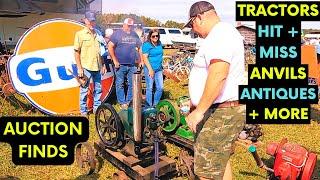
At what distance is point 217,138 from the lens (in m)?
2.95

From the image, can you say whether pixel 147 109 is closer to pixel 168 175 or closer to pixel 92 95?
pixel 168 175

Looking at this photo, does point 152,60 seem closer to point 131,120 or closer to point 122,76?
point 122,76

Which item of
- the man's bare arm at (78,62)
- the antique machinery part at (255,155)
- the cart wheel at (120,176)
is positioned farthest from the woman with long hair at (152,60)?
the antique machinery part at (255,155)

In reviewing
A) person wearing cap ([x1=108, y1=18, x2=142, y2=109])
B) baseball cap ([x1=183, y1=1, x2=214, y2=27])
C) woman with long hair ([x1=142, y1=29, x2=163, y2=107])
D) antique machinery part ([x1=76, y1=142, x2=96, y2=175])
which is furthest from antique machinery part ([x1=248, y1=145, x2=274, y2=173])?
person wearing cap ([x1=108, y1=18, x2=142, y2=109])

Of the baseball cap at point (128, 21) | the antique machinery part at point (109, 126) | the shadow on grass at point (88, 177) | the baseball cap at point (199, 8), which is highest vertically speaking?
the baseball cap at point (128, 21)

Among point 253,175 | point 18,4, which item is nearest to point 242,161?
point 253,175

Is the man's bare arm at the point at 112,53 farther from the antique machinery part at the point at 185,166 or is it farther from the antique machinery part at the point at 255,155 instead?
the antique machinery part at the point at 255,155

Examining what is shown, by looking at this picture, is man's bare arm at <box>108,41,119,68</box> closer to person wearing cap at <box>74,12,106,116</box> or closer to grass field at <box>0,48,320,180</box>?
person wearing cap at <box>74,12,106,116</box>

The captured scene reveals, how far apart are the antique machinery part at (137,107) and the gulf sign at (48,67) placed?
128 inches

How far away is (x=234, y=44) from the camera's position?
2.77m

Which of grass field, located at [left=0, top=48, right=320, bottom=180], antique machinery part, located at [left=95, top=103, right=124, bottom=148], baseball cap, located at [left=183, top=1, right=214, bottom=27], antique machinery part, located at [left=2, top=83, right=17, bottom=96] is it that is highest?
baseball cap, located at [left=183, top=1, right=214, bottom=27]

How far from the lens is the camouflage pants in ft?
9.70

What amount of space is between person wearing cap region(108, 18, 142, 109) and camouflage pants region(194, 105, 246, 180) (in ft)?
13.0

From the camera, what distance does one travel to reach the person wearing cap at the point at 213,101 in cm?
Result: 279
